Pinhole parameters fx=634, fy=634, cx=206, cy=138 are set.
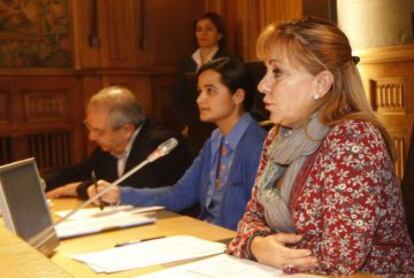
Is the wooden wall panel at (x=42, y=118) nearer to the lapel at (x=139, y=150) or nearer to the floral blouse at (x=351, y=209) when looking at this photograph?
the lapel at (x=139, y=150)

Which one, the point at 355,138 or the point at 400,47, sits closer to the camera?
the point at 355,138

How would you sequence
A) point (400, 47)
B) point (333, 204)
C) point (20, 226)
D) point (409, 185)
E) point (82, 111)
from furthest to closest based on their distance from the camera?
1. point (82, 111)
2. point (400, 47)
3. point (409, 185)
4. point (20, 226)
5. point (333, 204)

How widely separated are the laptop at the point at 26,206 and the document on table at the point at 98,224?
7.3 inches

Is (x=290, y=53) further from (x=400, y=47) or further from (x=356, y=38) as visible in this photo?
(x=356, y=38)

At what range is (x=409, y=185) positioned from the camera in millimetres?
1642

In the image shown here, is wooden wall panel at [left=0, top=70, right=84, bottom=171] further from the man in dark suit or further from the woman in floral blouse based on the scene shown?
the woman in floral blouse

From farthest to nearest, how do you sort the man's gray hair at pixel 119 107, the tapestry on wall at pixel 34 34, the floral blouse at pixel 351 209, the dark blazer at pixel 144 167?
the tapestry on wall at pixel 34 34 → the man's gray hair at pixel 119 107 → the dark blazer at pixel 144 167 → the floral blouse at pixel 351 209

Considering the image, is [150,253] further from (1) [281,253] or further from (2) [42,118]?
(2) [42,118]

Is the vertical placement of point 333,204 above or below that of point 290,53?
below

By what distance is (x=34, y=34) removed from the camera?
462 cm

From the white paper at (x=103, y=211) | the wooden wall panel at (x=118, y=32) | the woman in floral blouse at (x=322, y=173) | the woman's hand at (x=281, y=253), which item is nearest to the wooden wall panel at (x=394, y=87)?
the white paper at (x=103, y=211)

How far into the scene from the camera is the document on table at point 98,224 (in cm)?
189

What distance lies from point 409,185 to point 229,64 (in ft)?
3.41

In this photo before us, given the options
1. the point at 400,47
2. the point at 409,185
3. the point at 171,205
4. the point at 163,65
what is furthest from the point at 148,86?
the point at 409,185
